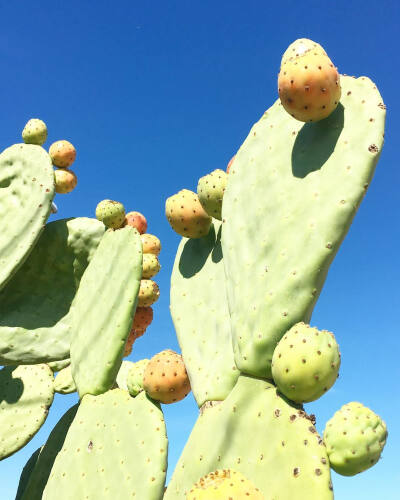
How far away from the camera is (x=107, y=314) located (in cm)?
270

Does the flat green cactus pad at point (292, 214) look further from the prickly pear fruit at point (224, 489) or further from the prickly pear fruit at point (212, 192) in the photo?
the prickly pear fruit at point (224, 489)

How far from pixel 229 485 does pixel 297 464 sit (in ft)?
1.42

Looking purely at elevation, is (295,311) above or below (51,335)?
below

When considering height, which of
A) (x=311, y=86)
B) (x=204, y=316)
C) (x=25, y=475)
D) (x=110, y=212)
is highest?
(x=110, y=212)

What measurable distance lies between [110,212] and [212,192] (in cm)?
111

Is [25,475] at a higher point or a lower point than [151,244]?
lower

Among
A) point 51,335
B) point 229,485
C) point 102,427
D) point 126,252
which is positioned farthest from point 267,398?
point 51,335

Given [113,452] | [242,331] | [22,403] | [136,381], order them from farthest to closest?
[22,403] < [136,381] < [113,452] < [242,331]

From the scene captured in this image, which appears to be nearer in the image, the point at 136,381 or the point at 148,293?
the point at 136,381

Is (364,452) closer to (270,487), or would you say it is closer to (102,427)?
(270,487)

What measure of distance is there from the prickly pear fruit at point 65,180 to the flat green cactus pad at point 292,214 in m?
2.05

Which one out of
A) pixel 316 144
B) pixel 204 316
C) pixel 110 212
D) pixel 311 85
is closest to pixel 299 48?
pixel 311 85

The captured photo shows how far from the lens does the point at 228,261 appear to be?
7.78ft

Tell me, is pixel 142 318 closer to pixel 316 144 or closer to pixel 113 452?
pixel 113 452
